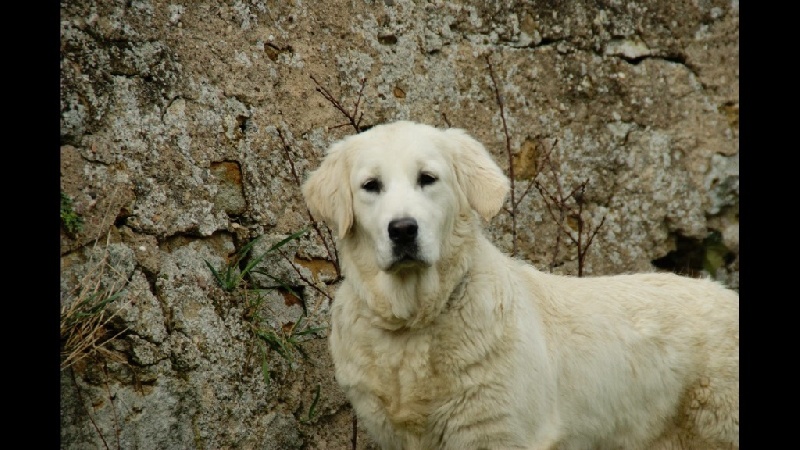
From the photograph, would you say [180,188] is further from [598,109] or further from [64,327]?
[598,109]

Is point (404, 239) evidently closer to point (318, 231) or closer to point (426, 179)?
point (426, 179)

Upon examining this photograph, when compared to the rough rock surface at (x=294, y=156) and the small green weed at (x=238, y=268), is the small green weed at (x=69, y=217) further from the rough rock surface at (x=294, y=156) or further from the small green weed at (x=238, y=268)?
the small green weed at (x=238, y=268)

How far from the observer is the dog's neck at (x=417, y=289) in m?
4.16

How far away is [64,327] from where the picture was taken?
4.33 metres

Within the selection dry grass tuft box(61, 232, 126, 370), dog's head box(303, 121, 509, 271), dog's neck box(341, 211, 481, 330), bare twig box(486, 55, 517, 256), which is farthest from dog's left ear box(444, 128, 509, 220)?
dry grass tuft box(61, 232, 126, 370)

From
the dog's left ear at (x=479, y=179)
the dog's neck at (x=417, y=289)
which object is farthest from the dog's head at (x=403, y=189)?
the dog's neck at (x=417, y=289)

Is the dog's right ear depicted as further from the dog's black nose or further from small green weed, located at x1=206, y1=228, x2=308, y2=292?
small green weed, located at x1=206, y1=228, x2=308, y2=292

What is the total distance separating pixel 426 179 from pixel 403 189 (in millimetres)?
156

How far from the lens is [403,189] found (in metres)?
4.01

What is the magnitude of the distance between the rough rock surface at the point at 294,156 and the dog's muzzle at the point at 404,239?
4.72 ft

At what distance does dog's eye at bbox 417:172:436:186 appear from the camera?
4102 mm

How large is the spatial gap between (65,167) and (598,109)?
355 centimetres

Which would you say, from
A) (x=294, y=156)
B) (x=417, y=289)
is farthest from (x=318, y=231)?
(x=417, y=289)

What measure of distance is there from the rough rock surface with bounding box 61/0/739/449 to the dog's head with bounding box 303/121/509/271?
34.2 inches
